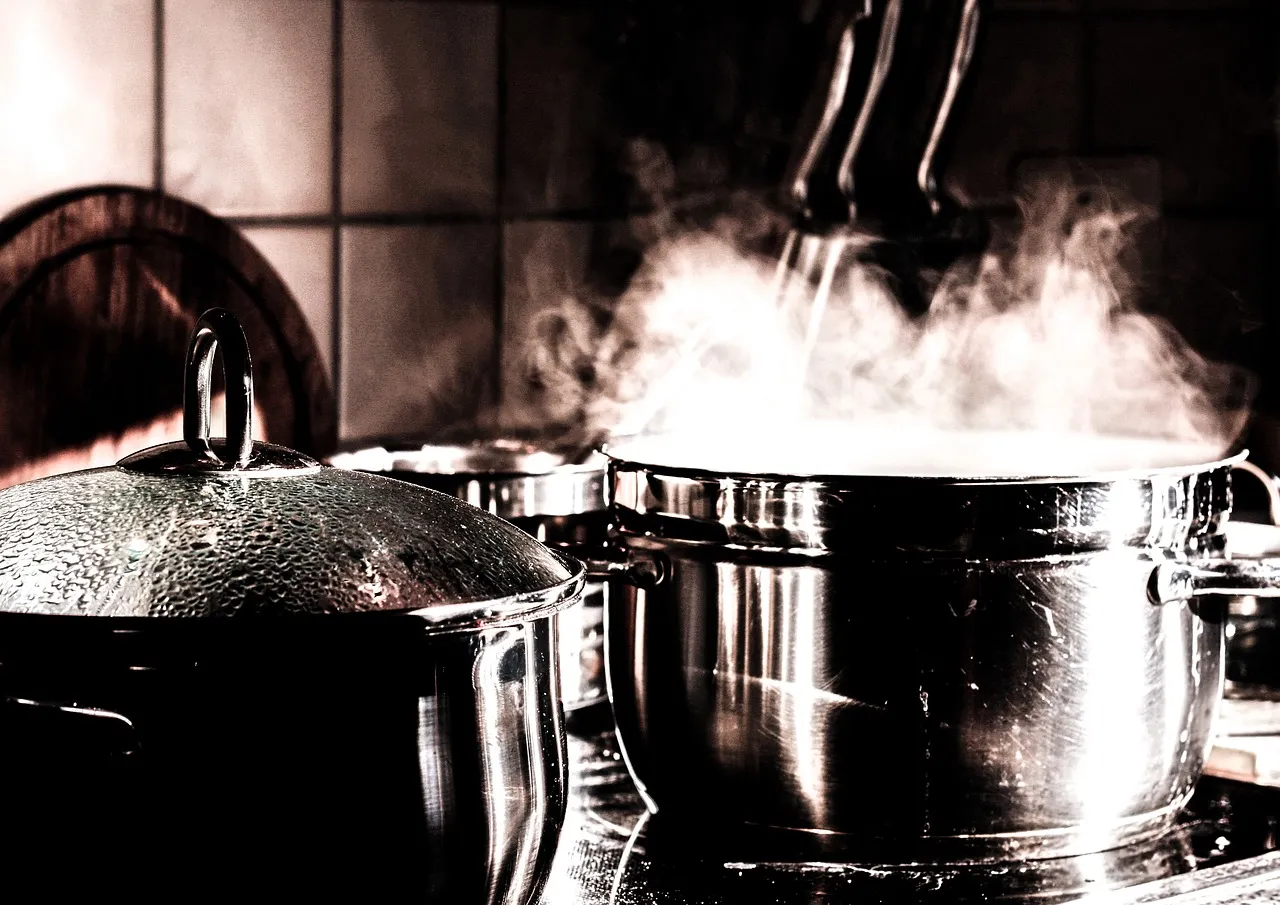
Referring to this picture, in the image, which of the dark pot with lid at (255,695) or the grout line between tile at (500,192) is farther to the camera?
the grout line between tile at (500,192)

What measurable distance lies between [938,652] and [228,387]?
1.37 feet

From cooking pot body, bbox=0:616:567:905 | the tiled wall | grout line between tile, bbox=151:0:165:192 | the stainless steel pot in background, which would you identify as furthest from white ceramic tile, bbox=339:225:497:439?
cooking pot body, bbox=0:616:567:905

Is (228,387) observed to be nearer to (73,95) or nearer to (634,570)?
(634,570)

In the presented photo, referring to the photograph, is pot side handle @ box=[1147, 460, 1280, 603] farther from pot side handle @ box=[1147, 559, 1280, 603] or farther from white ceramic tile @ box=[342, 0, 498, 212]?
white ceramic tile @ box=[342, 0, 498, 212]

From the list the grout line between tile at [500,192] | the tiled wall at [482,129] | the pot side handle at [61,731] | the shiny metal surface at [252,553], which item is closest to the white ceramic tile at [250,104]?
the tiled wall at [482,129]

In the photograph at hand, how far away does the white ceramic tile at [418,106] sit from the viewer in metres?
1.77

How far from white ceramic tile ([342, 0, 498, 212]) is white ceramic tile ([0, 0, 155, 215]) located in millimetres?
298

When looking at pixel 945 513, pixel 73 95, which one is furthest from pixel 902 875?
pixel 73 95

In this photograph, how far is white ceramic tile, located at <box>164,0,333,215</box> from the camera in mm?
1549

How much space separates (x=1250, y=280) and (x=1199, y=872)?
1.54 meters

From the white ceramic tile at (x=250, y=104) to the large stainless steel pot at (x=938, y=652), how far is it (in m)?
0.77

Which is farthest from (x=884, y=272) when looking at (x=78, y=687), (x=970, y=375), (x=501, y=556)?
(x=78, y=687)

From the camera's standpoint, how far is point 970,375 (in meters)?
2.23

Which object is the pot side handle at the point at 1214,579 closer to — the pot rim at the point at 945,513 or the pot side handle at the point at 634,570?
the pot rim at the point at 945,513
